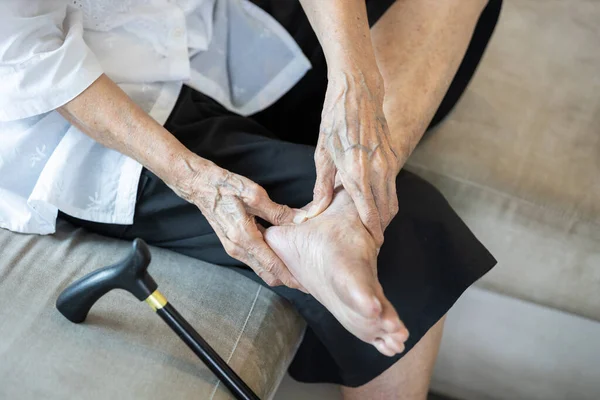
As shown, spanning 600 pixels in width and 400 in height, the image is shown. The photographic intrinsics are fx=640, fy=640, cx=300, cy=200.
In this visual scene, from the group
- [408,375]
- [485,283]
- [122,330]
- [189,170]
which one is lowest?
[485,283]

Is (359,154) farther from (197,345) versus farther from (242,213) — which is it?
(197,345)

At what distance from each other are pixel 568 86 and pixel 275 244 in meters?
0.69

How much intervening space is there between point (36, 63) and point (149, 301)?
293 mm

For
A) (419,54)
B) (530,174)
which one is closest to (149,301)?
(419,54)

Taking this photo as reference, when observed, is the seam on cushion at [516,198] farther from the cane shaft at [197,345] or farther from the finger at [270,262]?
the cane shaft at [197,345]

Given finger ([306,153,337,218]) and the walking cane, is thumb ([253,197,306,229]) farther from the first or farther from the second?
the walking cane

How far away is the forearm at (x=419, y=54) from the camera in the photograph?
865mm

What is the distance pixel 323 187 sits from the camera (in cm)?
74

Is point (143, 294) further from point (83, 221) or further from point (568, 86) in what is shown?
point (568, 86)

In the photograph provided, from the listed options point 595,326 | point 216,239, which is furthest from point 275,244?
point 595,326

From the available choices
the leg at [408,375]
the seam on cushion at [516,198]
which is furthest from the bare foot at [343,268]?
the seam on cushion at [516,198]

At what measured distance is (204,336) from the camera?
0.74 m

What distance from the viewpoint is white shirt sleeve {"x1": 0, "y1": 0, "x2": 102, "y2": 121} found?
2.31 feet

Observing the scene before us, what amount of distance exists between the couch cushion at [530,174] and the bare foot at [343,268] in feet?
1.14
